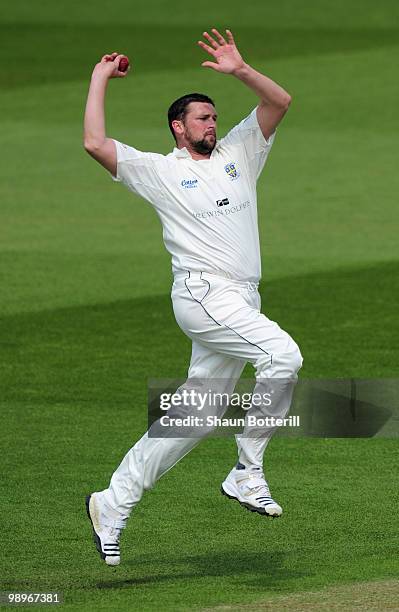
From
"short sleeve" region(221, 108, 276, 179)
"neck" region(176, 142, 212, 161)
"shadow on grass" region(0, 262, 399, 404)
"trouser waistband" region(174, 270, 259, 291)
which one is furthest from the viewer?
"shadow on grass" region(0, 262, 399, 404)

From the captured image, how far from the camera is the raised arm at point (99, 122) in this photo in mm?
8617

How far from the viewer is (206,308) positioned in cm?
852

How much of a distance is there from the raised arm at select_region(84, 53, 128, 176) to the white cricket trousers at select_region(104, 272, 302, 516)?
2.60 feet

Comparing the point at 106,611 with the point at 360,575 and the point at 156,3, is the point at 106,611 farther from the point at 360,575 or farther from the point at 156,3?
the point at 156,3

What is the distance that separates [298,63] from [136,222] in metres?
10.7

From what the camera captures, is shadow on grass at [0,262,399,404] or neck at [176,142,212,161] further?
shadow on grass at [0,262,399,404]

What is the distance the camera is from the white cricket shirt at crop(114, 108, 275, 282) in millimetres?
8594

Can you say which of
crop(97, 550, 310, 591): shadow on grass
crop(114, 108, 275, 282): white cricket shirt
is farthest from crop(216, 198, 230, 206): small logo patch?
crop(97, 550, 310, 591): shadow on grass

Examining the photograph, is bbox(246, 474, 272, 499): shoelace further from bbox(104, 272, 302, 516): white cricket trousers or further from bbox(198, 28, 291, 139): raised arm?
bbox(198, 28, 291, 139): raised arm

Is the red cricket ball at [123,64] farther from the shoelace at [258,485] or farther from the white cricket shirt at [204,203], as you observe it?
the shoelace at [258,485]

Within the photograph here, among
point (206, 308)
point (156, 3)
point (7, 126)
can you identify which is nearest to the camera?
point (206, 308)

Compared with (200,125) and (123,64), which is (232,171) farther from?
(123,64)

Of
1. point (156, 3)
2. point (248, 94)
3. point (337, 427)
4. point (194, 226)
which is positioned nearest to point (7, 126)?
point (248, 94)

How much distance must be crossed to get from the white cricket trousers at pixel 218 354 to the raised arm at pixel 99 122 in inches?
31.2
